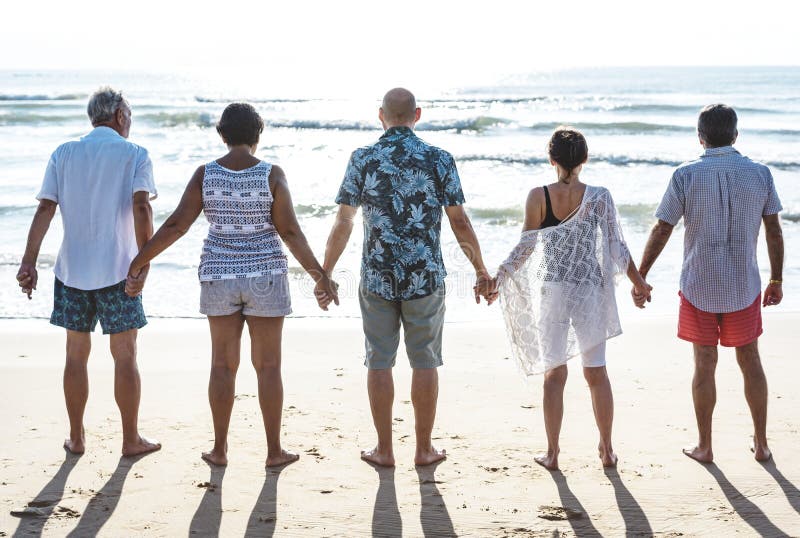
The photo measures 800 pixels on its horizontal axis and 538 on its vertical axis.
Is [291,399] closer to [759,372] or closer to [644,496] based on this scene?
[644,496]

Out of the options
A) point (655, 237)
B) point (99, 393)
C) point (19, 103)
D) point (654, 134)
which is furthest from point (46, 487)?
point (19, 103)

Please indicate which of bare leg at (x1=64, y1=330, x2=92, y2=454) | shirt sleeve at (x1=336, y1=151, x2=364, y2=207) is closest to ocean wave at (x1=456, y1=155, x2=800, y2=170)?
shirt sleeve at (x1=336, y1=151, x2=364, y2=207)

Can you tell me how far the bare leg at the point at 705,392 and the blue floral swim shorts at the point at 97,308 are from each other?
2.55 metres

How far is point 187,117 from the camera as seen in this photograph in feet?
92.0

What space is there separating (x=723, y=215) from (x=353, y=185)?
1.64m

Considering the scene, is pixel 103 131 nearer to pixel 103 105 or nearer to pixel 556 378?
pixel 103 105

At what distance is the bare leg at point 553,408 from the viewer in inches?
153

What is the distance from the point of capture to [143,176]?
3920 mm

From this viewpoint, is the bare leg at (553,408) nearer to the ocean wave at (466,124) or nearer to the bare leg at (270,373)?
the bare leg at (270,373)

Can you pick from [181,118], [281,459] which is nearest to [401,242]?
[281,459]

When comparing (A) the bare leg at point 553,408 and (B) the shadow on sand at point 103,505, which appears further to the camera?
(A) the bare leg at point 553,408

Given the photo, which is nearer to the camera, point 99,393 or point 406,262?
point 406,262

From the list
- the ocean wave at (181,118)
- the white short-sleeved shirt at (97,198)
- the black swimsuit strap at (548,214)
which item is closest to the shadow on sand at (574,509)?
the black swimsuit strap at (548,214)

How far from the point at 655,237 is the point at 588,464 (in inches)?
42.4
